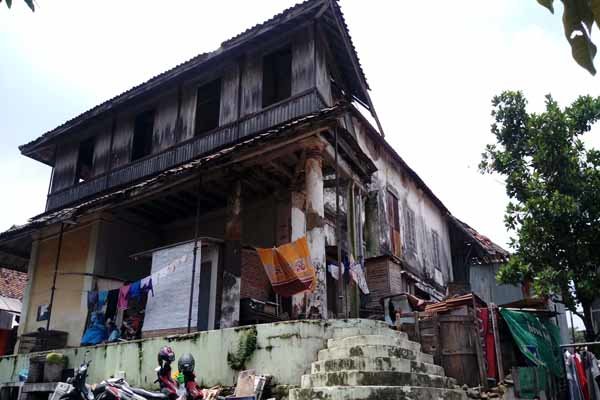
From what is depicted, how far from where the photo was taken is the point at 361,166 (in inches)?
477

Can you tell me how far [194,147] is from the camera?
1348 cm

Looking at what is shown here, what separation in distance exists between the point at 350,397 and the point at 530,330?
5693 millimetres

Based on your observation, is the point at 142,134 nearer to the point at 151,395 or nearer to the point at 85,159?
the point at 85,159

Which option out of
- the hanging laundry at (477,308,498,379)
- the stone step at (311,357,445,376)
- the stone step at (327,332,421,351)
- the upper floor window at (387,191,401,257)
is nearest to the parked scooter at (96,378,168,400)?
the stone step at (311,357,445,376)

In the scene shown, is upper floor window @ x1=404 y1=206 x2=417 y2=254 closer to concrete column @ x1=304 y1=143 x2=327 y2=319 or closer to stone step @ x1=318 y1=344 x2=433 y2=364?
concrete column @ x1=304 y1=143 x2=327 y2=319

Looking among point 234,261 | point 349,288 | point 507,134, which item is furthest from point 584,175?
point 234,261

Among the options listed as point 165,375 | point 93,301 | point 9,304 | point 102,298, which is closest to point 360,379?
point 165,375

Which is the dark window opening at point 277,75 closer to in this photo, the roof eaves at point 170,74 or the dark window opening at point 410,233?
the roof eaves at point 170,74

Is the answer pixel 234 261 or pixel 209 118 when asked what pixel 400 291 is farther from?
pixel 209 118

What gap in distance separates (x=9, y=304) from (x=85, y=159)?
9.18 meters

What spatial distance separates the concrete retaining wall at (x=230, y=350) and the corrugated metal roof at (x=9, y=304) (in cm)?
1410

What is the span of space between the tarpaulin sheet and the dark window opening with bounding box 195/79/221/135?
18.6 feet

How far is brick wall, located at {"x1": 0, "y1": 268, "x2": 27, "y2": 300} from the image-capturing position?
2278 cm

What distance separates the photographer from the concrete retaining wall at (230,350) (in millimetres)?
7445
